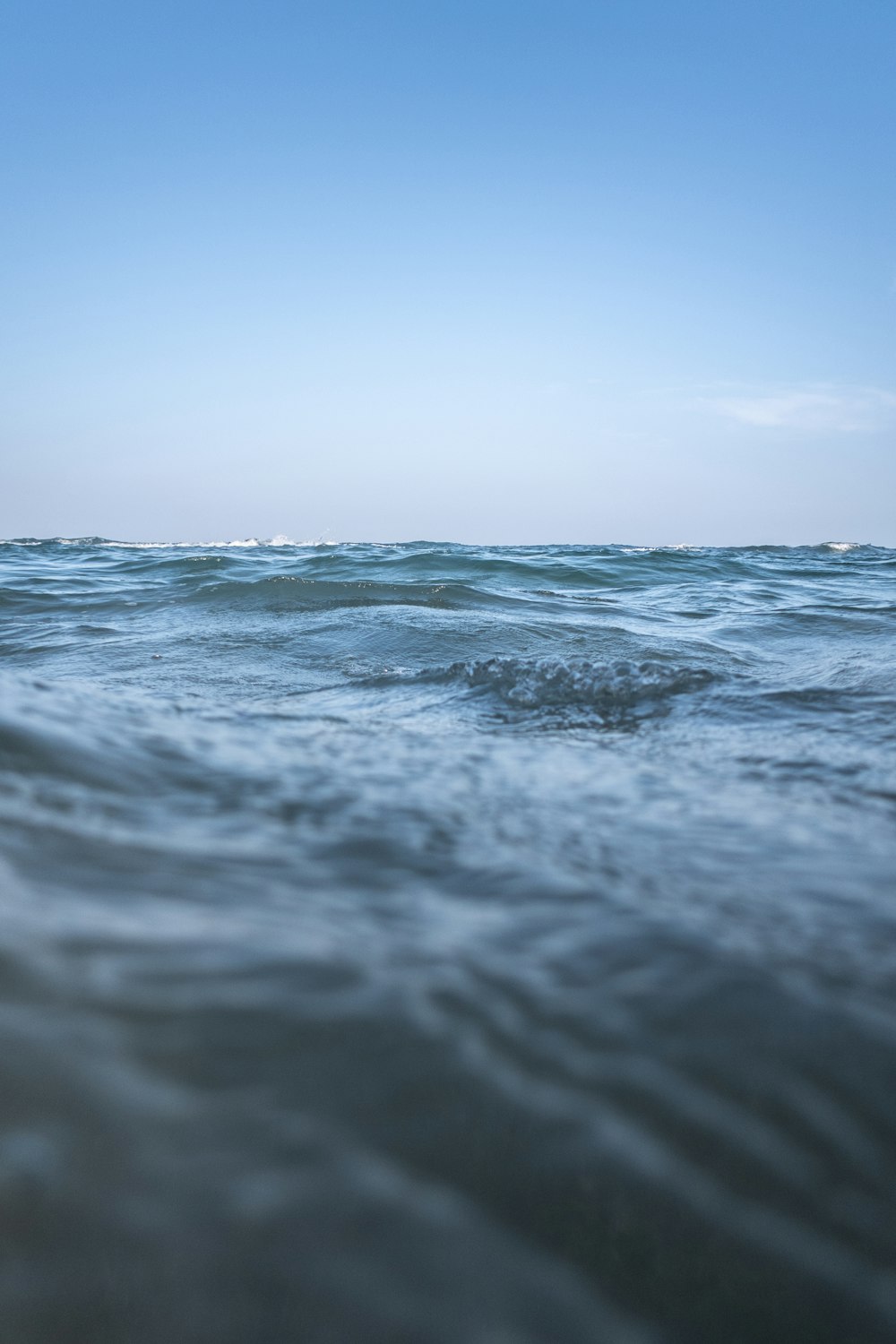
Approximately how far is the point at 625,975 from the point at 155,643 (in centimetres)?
499

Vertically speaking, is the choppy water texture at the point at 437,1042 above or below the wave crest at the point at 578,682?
below

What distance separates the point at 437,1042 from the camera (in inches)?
40.4

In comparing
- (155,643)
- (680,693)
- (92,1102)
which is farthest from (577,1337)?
(155,643)

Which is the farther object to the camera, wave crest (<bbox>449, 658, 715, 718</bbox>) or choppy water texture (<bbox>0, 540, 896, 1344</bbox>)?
wave crest (<bbox>449, 658, 715, 718</bbox>)

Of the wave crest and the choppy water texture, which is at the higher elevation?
the wave crest

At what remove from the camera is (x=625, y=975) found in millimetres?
1209

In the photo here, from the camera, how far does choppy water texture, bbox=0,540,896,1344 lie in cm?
72

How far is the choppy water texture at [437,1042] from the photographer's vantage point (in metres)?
0.72

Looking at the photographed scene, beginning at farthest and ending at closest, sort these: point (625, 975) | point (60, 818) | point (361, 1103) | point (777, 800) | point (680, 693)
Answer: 1. point (680, 693)
2. point (777, 800)
3. point (60, 818)
4. point (625, 975)
5. point (361, 1103)

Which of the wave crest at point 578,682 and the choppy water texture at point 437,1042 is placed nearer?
the choppy water texture at point 437,1042

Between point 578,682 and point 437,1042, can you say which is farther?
point 578,682

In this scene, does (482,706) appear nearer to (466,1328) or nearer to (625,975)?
(625,975)

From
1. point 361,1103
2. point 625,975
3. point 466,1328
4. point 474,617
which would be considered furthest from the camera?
point 474,617

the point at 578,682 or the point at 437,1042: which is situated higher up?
the point at 578,682
